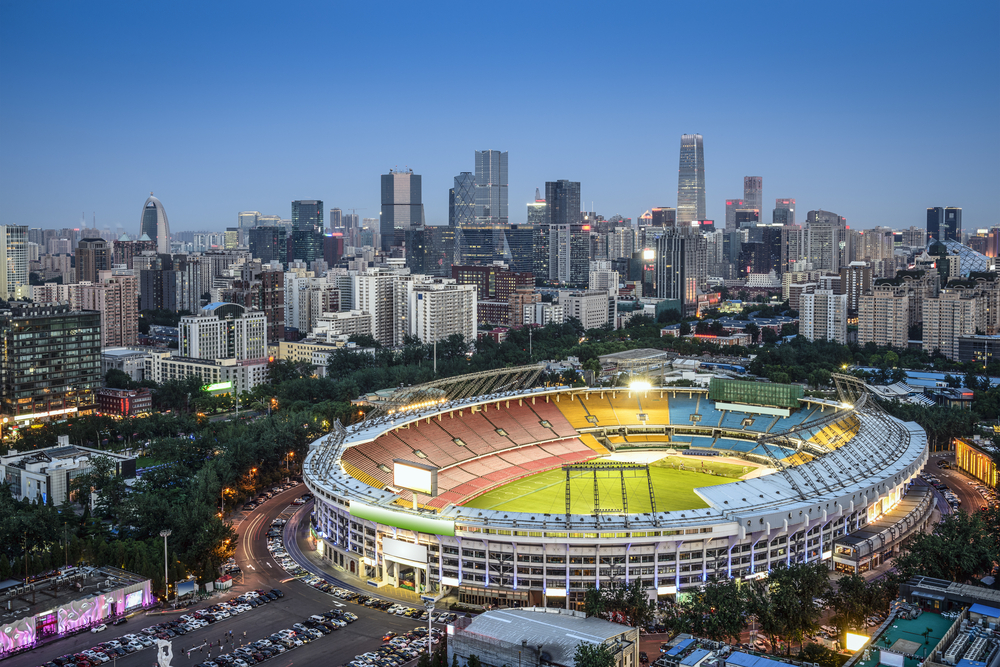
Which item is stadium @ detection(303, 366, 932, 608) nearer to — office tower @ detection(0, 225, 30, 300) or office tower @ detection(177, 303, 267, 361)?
office tower @ detection(177, 303, 267, 361)

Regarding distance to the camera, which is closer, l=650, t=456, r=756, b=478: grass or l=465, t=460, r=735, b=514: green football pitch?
l=465, t=460, r=735, b=514: green football pitch

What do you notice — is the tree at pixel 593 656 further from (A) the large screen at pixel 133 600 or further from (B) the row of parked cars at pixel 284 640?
(A) the large screen at pixel 133 600

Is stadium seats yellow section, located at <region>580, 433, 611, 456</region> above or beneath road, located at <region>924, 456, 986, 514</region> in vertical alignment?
above

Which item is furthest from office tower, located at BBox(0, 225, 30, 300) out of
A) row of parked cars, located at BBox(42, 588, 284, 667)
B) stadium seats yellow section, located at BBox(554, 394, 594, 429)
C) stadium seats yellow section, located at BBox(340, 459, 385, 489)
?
row of parked cars, located at BBox(42, 588, 284, 667)

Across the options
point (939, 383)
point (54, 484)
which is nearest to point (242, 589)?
point (54, 484)

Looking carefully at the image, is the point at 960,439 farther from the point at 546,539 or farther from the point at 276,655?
the point at 276,655

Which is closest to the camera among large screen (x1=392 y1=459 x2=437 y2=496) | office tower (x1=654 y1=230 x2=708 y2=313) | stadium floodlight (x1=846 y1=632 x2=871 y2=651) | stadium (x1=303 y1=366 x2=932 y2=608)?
stadium floodlight (x1=846 y1=632 x2=871 y2=651)

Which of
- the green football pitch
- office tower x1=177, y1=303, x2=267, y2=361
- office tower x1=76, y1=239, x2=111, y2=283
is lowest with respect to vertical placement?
the green football pitch
